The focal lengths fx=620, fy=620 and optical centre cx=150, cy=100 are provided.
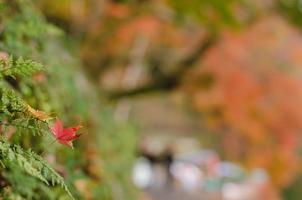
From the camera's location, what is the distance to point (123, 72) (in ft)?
46.0

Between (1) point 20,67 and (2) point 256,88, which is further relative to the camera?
(2) point 256,88

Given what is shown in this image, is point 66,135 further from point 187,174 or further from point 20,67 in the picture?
point 187,174

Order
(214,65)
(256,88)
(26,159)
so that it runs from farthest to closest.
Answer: (214,65) → (256,88) → (26,159)

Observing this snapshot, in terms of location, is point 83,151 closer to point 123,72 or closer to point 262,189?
point 123,72

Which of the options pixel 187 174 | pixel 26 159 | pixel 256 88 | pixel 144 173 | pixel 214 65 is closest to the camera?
pixel 26 159

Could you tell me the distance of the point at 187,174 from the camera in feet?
53.5

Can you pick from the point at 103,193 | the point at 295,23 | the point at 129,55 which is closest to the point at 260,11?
the point at 295,23

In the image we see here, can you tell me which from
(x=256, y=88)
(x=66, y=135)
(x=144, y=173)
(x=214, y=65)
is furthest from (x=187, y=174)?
(x=66, y=135)

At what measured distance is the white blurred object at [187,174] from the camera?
15.3m

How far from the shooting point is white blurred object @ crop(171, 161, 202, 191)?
15257 mm

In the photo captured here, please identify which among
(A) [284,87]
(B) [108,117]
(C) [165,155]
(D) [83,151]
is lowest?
(D) [83,151]

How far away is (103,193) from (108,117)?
7.54 feet

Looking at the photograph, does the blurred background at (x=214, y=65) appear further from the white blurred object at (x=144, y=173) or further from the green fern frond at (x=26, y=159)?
the green fern frond at (x=26, y=159)

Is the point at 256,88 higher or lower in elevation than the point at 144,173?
lower
